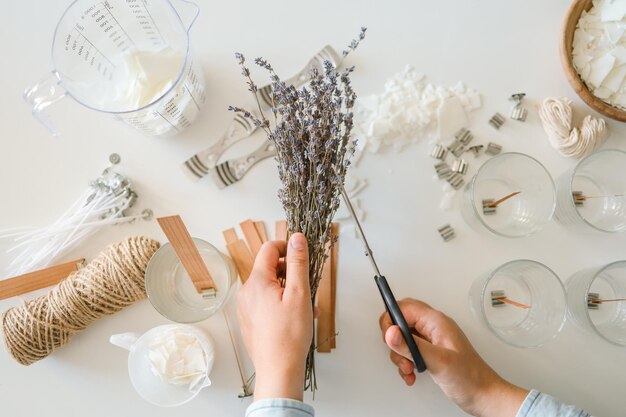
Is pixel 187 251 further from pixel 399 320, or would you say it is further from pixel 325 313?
pixel 399 320

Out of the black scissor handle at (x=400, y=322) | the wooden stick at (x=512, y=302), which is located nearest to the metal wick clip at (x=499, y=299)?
the wooden stick at (x=512, y=302)

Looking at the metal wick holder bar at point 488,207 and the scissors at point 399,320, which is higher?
the metal wick holder bar at point 488,207

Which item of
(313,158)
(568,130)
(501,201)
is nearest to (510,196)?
(501,201)

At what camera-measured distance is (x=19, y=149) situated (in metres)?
0.97

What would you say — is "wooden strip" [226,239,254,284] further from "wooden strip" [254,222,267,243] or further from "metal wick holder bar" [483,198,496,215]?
"metal wick holder bar" [483,198,496,215]

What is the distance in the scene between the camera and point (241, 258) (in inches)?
36.9

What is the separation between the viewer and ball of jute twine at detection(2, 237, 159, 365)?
0.85 meters

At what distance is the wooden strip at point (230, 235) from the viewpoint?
950 mm

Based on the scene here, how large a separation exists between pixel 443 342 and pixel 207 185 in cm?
60

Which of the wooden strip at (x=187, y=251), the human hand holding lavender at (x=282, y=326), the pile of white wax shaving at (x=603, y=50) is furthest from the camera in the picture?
the pile of white wax shaving at (x=603, y=50)

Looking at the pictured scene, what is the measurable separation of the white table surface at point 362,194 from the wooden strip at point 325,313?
31 millimetres

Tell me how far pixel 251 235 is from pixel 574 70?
30.9 inches

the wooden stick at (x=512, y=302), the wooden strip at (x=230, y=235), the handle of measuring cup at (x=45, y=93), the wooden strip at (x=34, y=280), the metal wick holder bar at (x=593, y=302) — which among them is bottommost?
the metal wick holder bar at (x=593, y=302)

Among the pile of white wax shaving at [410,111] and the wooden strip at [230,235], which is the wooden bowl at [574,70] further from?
the wooden strip at [230,235]
